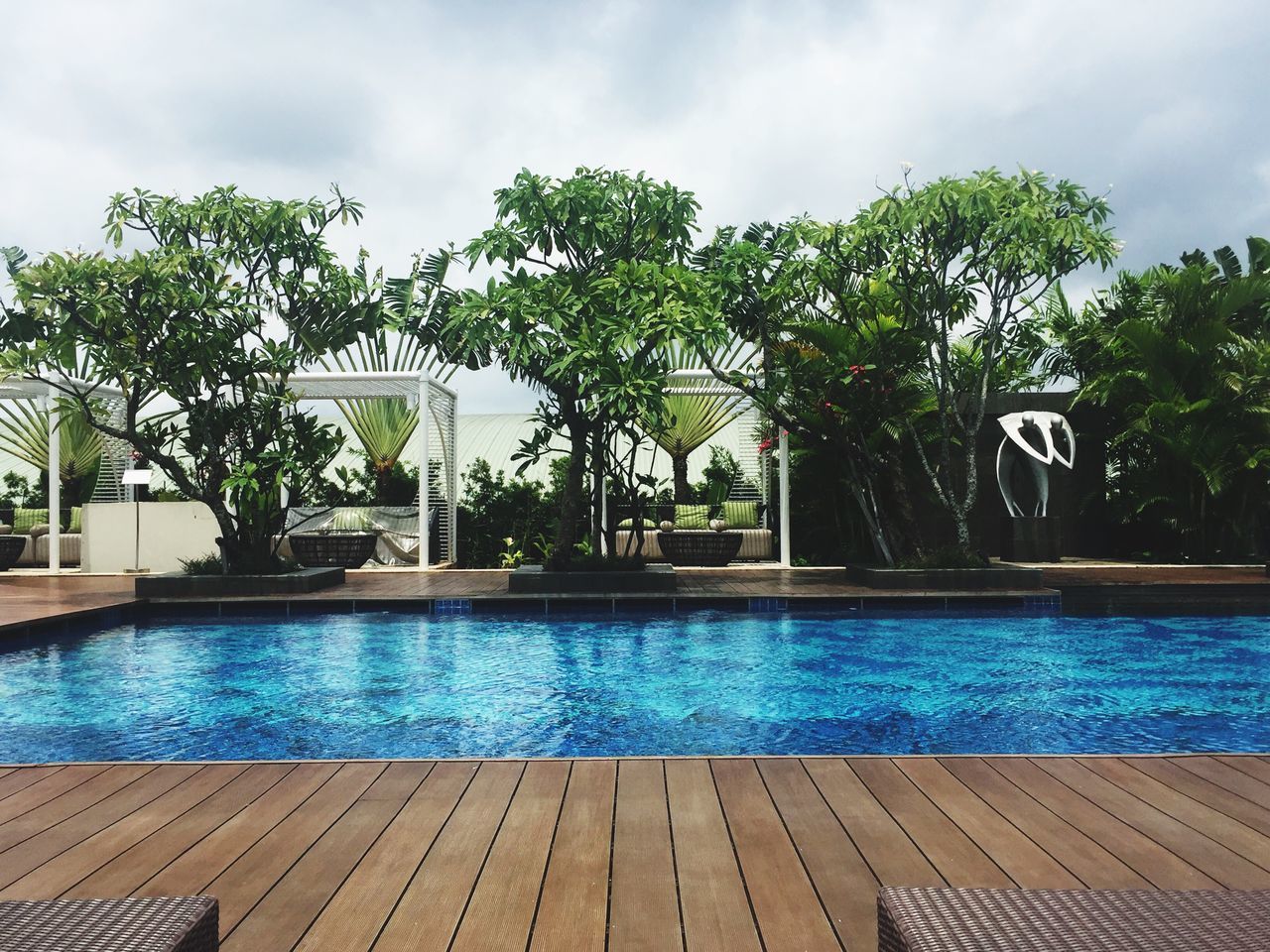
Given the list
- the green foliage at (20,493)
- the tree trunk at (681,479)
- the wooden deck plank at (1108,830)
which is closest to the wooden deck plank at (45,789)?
the wooden deck plank at (1108,830)

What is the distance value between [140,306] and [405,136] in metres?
3.02

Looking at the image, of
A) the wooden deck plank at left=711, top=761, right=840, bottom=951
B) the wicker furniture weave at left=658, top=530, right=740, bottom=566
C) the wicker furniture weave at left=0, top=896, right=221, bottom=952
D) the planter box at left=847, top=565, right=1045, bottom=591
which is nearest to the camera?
the wicker furniture weave at left=0, top=896, right=221, bottom=952

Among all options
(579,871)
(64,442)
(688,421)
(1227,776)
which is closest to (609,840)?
(579,871)

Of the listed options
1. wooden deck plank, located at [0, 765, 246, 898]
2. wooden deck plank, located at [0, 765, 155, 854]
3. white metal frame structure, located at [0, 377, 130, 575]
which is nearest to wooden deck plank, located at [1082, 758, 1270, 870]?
wooden deck plank, located at [0, 765, 246, 898]

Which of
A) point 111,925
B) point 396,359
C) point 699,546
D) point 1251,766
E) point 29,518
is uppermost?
point 396,359

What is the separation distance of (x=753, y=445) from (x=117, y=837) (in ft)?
39.3

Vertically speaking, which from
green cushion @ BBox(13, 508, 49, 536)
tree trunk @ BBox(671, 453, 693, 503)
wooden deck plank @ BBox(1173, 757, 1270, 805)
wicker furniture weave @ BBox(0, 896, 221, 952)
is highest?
tree trunk @ BBox(671, 453, 693, 503)

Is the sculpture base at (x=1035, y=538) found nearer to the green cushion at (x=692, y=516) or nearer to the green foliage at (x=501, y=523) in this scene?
the green cushion at (x=692, y=516)

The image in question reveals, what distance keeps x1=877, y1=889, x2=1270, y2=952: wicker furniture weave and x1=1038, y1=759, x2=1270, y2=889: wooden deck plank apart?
1000mm

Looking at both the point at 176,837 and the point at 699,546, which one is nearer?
the point at 176,837

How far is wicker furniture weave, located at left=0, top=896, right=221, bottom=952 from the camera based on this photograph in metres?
1.42

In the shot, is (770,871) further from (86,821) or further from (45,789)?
(45,789)

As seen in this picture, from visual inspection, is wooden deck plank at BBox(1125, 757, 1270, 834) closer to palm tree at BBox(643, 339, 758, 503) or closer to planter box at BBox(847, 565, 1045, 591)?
planter box at BBox(847, 565, 1045, 591)

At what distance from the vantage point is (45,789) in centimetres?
329
